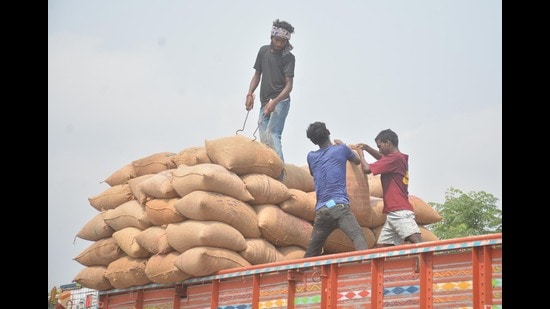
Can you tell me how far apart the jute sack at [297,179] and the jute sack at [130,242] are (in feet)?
4.16

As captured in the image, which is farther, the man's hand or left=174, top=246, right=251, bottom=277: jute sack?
the man's hand

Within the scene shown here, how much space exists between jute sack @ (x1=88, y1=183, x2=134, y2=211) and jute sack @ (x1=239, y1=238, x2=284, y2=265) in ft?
4.94

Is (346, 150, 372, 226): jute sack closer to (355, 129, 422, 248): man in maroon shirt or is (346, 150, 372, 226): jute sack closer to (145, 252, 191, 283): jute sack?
(355, 129, 422, 248): man in maroon shirt

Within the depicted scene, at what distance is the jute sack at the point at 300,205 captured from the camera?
24.8ft

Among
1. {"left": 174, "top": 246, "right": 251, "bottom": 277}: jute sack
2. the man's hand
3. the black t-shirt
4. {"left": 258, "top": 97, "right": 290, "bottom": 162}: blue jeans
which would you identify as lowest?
{"left": 174, "top": 246, "right": 251, "bottom": 277}: jute sack

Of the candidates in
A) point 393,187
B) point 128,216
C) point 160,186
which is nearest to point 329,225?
point 393,187

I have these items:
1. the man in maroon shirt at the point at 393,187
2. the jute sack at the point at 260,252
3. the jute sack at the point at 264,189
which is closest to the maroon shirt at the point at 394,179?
the man in maroon shirt at the point at 393,187

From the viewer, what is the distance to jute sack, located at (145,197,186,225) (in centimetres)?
740

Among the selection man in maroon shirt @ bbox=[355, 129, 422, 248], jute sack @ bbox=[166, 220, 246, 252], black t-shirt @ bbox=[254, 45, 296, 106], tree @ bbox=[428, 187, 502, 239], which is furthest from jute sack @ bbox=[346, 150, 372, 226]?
tree @ bbox=[428, 187, 502, 239]

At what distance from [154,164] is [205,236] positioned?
1.64m
